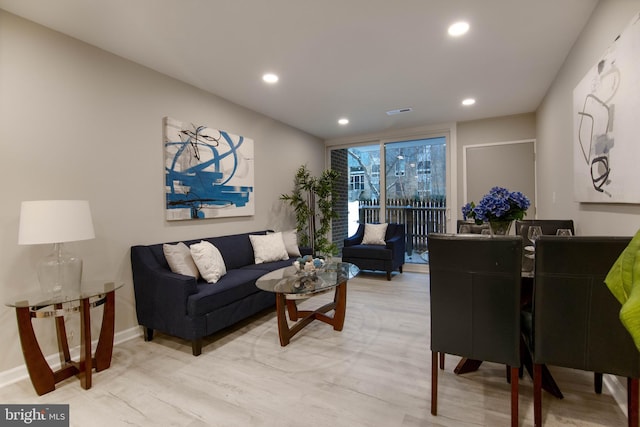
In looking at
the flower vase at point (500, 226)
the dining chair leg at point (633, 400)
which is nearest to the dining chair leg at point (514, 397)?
the dining chair leg at point (633, 400)

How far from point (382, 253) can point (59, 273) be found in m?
3.84

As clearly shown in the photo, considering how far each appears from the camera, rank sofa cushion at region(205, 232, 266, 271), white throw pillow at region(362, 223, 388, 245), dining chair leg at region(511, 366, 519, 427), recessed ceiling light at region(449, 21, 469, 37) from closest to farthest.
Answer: dining chair leg at region(511, 366, 519, 427) < recessed ceiling light at region(449, 21, 469, 37) < sofa cushion at region(205, 232, 266, 271) < white throw pillow at region(362, 223, 388, 245)

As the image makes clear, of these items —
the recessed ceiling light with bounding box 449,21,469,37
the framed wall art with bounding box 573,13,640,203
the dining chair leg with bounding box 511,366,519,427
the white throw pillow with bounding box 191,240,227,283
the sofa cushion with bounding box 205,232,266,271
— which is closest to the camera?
the dining chair leg with bounding box 511,366,519,427

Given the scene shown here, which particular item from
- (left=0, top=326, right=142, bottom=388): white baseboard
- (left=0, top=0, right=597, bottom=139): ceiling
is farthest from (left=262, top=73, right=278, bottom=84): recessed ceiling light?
(left=0, top=326, right=142, bottom=388): white baseboard

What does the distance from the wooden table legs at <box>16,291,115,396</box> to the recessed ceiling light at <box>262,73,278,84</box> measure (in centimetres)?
249

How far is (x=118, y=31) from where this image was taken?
236cm

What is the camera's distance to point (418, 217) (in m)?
5.56

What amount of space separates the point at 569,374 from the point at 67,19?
444cm

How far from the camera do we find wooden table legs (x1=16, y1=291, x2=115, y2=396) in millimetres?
1899

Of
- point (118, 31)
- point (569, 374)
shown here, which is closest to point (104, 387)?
point (118, 31)

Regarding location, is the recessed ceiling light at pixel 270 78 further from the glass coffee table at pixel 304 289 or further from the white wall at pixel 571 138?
the white wall at pixel 571 138

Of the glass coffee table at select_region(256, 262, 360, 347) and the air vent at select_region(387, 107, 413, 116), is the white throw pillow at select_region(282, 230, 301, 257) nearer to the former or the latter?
the glass coffee table at select_region(256, 262, 360, 347)

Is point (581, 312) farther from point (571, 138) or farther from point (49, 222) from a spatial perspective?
point (49, 222)

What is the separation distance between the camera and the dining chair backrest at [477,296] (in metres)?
1.51
